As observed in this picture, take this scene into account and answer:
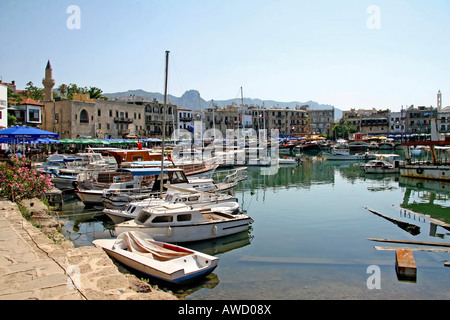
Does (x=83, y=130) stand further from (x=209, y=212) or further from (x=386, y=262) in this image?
(x=386, y=262)

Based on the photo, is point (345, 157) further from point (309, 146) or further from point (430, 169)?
point (430, 169)

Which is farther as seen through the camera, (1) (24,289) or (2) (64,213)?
(2) (64,213)

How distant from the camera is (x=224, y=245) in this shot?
1702 cm

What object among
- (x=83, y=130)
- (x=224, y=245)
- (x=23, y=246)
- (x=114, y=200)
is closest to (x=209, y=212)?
(x=224, y=245)

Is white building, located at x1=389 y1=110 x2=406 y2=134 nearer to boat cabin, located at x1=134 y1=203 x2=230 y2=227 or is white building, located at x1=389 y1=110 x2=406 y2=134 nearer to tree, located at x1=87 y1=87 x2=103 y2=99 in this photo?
tree, located at x1=87 y1=87 x2=103 y2=99

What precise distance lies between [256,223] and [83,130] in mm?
52220

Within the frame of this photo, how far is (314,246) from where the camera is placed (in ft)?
55.0

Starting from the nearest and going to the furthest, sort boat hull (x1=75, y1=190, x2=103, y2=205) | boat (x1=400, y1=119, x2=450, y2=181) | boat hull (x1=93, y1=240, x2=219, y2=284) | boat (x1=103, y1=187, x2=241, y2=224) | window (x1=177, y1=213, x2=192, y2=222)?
boat hull (x1=93, y1=240, x2=219, y2=284), window (x1=177, y1=213, x2=192, y2=222), boat (x1=103, y1=187, x2=241, y2=224), boat hull (x1=75, y1=190, x2=103, y2=205), boat (x1=400, y1=119, x2=450, y2=181)

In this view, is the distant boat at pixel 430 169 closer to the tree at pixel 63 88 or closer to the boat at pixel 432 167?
the boat at pixel 432 167

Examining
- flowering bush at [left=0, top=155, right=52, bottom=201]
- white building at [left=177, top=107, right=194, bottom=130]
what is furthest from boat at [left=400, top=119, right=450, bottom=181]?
white building at [left=177, top=107, right=194, bottom=130]

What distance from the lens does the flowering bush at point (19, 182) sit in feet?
56.9

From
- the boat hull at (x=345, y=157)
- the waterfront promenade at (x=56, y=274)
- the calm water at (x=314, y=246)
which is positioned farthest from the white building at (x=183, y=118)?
the waterfront promenade at (x=56, y=274)

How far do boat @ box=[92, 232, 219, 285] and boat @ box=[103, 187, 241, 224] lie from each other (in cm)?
404

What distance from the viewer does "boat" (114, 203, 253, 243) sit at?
53.0 feet
